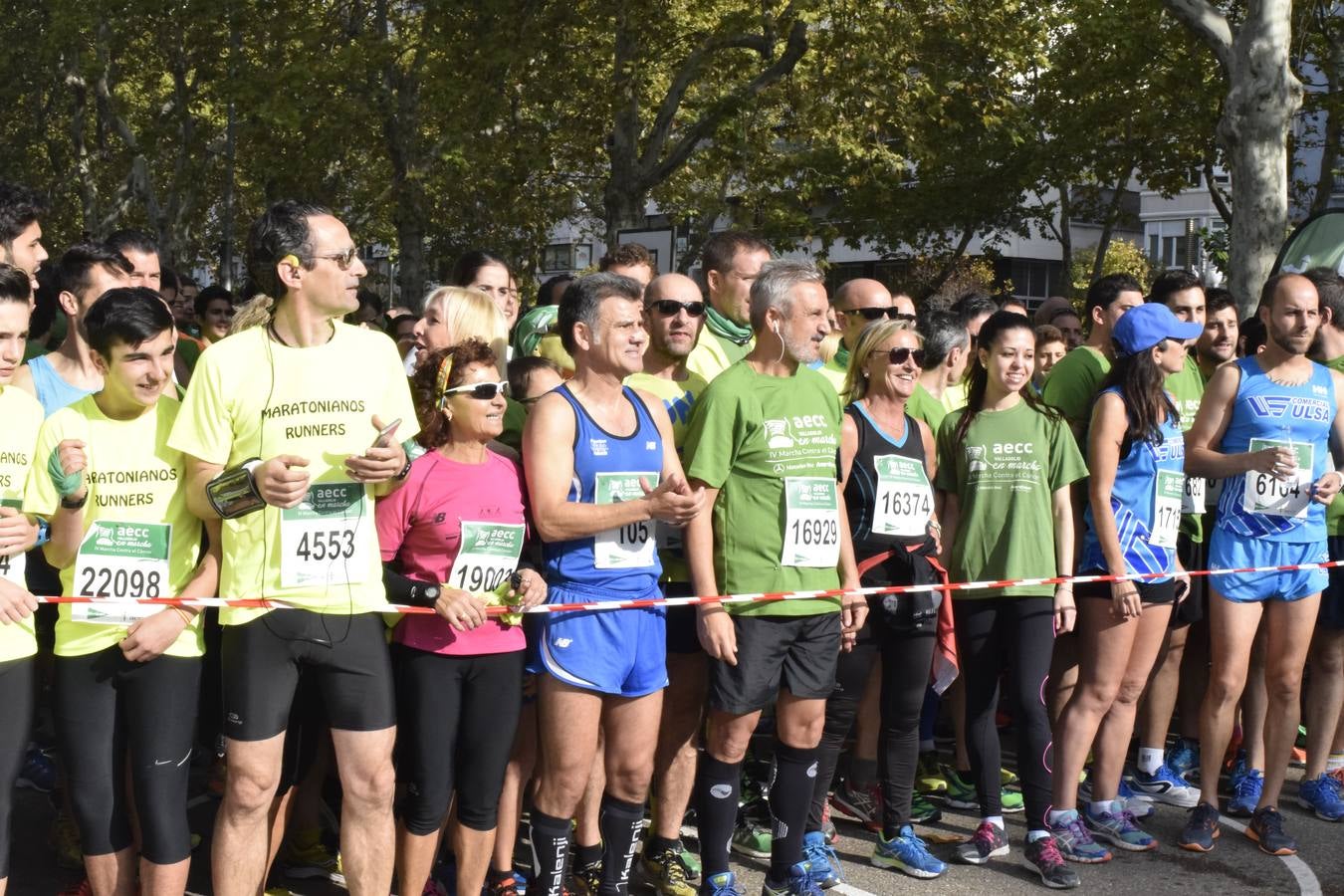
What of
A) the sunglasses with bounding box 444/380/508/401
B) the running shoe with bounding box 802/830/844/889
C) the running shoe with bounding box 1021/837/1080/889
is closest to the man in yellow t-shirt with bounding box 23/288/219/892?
the sunglasses with bounding box 444/380/508/401

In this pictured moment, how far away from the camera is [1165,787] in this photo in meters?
6.67

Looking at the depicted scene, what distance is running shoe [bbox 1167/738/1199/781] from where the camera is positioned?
23.0ft

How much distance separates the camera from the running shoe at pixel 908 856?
18.2 feet

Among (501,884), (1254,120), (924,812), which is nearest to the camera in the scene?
(501,884)

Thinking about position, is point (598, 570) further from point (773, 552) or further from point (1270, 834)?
point (1270, 834)

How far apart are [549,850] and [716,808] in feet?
2.05

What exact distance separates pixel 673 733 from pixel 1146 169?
22465 mm

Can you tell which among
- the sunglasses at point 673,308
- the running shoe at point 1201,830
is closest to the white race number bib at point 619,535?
the sunglasses at point 673,308

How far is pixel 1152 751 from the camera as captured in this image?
22.1 ft

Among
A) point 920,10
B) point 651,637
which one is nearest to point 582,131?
point 920,10

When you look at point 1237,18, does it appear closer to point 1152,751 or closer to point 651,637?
point 1152,751

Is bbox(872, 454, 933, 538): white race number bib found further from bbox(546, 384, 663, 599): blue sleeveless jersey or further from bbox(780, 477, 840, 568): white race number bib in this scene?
bbox(546, 384, 663, 599): blue sleeveless jersey

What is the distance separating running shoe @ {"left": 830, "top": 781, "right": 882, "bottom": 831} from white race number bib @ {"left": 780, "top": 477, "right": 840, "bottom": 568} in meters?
1.51

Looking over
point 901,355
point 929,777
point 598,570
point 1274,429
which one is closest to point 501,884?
point 598,570
